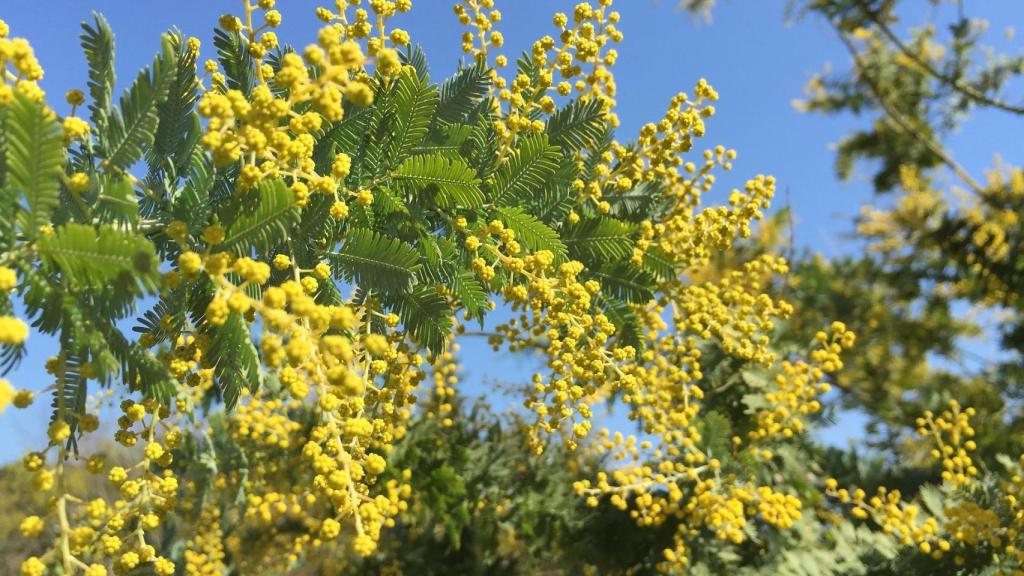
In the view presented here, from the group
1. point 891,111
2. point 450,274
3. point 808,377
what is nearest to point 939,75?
point 891,111

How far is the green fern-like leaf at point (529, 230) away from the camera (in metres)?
1.78

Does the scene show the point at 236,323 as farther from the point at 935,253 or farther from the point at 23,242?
the point at 935,253

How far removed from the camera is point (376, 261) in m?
1.51

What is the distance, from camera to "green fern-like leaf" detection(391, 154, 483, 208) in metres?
1.61

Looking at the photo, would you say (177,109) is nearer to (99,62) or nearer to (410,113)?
(99,62)

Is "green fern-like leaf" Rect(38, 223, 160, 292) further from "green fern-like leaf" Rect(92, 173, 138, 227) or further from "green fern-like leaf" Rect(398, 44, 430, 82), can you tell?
"green fern-like leaf" Rect(398, 44, 430, 82)

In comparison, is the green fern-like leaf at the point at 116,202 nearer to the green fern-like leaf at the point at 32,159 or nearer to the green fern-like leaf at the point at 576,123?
the green fern-like leaf at the point at 32,159

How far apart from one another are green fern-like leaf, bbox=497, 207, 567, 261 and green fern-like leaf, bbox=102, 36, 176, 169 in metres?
0.82

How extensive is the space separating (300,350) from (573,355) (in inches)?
35.3

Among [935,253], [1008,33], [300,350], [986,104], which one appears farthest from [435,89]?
[935,253]

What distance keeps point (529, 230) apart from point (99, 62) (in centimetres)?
103

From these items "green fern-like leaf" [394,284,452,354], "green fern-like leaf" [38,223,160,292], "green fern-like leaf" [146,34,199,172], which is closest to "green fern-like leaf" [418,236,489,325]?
"green fern-like leaf" [394,284,452,354]

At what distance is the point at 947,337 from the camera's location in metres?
8.07

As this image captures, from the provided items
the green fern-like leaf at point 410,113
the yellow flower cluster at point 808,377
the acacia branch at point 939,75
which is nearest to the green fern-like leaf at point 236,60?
the green fern-like leaf at point 410,113
